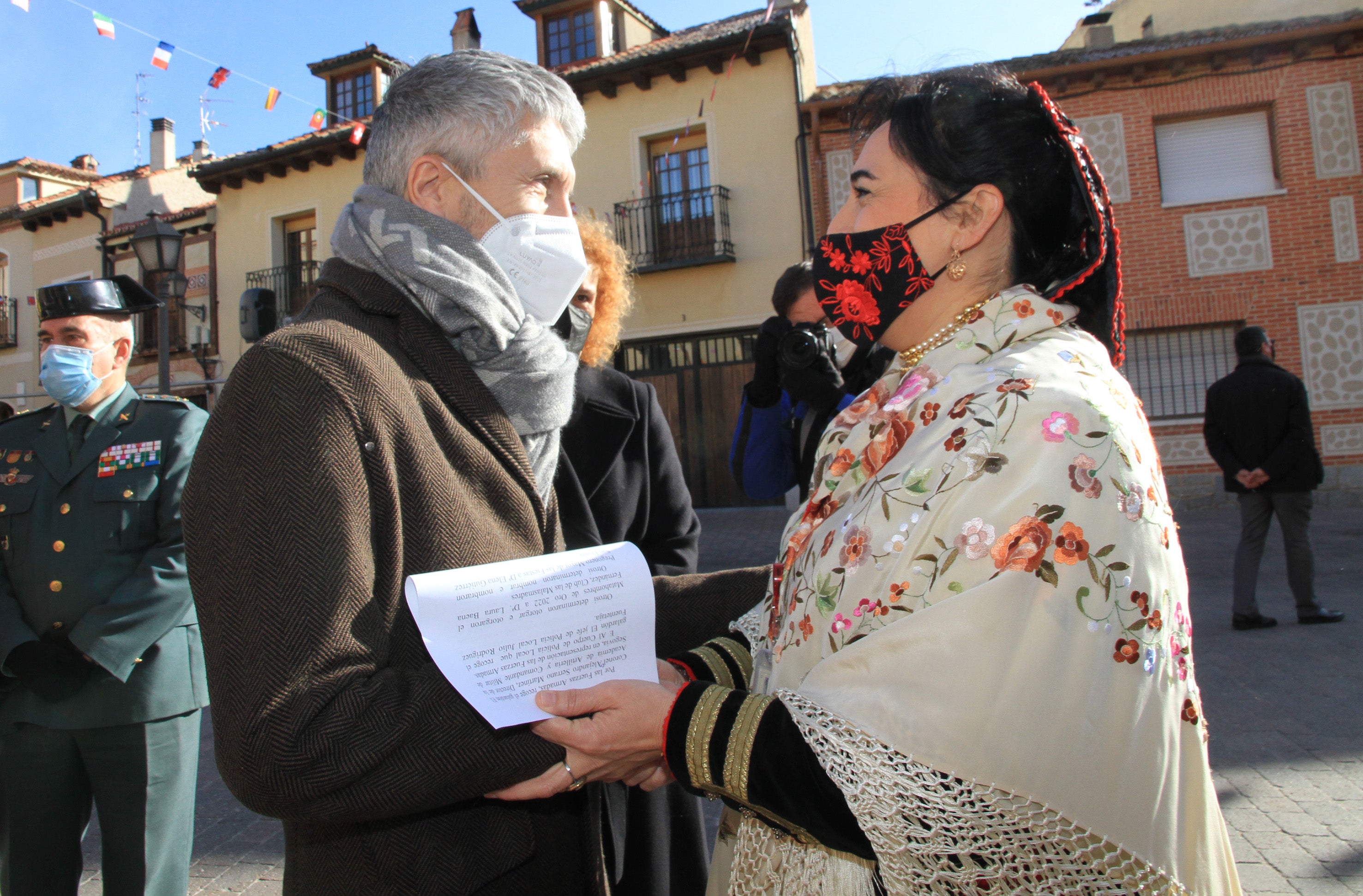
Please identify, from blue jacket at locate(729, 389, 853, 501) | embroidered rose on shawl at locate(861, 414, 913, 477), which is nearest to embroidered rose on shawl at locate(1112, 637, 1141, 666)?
embroidered rose on shawl at locate(861, 414, 913, 477)

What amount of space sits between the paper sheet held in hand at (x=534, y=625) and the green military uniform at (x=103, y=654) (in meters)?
2.00

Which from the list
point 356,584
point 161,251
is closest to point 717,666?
point 356,584

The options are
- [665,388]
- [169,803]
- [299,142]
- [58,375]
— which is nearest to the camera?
[169,803]

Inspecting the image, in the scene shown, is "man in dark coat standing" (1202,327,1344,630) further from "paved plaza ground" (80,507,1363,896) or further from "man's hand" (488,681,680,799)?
"man's hand" (488,681,680,799)

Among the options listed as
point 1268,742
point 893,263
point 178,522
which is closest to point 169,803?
point 178,522

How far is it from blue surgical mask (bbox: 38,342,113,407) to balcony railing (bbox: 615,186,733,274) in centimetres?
1181

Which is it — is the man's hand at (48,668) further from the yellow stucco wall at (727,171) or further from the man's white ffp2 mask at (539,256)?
the yellow stucco wall at (727,171)

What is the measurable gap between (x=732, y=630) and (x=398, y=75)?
3.96ft

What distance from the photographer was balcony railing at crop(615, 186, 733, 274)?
14.6 metres

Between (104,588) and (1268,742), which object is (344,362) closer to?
(104,588)

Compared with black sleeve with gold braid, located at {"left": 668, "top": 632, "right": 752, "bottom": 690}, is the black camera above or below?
above

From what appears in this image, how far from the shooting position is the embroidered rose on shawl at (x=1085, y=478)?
1.13 meters

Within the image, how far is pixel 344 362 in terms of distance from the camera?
46.9 inches

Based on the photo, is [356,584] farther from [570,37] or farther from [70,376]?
[570,37]
